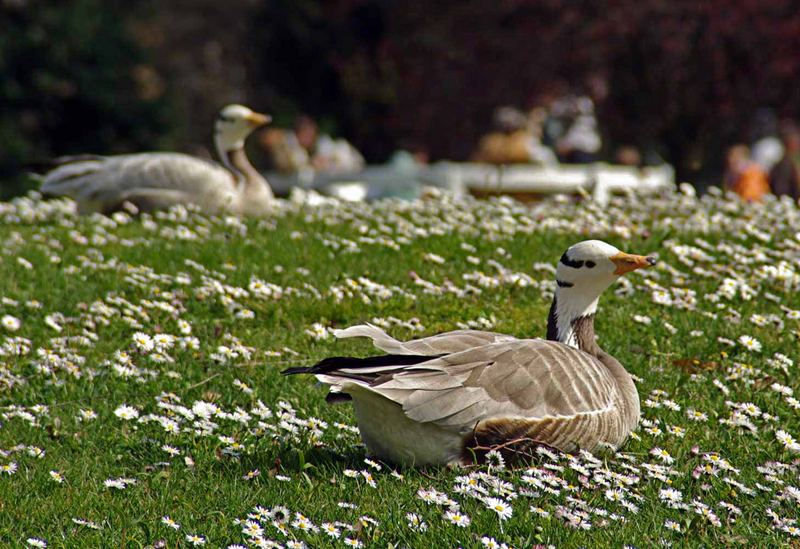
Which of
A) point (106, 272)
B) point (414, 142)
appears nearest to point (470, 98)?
point (414, 142)

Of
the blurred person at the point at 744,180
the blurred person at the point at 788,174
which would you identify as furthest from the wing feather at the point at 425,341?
the blurred person at the point at 788,174

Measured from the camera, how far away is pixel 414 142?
2925cm

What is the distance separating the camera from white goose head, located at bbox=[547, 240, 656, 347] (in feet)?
20.6

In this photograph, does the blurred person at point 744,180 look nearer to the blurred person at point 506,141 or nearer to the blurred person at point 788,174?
the blurred person at point 788,174

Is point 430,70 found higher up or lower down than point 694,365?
lower down

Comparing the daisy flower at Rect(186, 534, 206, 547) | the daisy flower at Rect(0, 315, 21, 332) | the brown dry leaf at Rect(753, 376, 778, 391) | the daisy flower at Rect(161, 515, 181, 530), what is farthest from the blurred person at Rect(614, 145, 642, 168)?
the daisy flower at Rect(186, 534, 206, 547)

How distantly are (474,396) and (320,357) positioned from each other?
245cm

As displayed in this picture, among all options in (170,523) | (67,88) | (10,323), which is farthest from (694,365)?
(67,88)

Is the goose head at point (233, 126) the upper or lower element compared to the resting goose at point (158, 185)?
upper

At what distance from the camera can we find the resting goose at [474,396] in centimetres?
525

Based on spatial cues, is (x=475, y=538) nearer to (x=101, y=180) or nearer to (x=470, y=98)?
(x=101, y=180)

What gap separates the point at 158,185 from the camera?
12.9 m

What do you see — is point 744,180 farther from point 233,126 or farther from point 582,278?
point 582,278

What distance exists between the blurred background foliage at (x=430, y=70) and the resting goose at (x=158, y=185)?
5.69 metres
